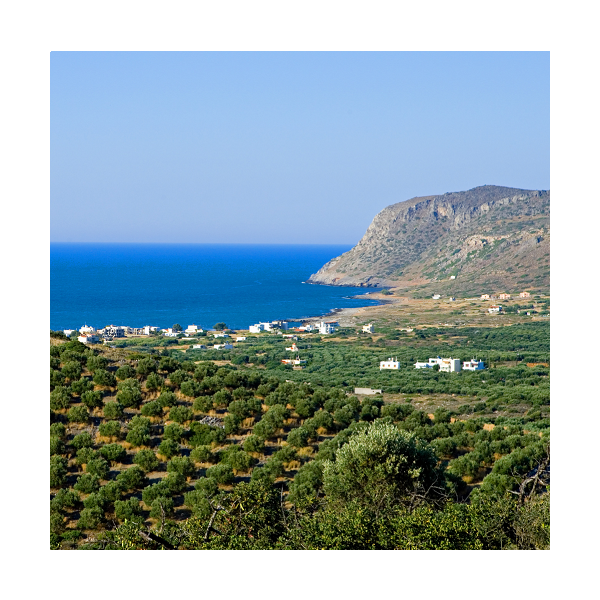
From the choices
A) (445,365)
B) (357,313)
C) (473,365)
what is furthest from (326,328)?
(473,365)

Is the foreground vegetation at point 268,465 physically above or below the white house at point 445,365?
above

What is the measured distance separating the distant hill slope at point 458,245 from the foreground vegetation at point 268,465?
46.5 m

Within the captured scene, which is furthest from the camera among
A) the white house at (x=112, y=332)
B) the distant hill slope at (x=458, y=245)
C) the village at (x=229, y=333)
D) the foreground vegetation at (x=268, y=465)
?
A: the distant hill slope at (x=458, y=245)

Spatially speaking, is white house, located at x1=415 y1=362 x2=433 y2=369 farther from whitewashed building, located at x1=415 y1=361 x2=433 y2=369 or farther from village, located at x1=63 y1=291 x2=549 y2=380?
village, located at x1=63 y1=291 x2=549 y2=380

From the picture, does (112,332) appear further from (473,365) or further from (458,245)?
(458,245)

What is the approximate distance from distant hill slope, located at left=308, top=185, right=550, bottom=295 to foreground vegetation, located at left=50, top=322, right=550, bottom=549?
46.5 metres

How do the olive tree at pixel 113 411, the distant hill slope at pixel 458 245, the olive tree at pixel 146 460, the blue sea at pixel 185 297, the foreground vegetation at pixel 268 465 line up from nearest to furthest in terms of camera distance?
the foreground vegetation at pixel 268 465 → the olive tree at pixel 146 460 → the olive tree at pixel 113 411 → the blue sea at pixel 185 297 → the distant hill slope at pixel 458 245

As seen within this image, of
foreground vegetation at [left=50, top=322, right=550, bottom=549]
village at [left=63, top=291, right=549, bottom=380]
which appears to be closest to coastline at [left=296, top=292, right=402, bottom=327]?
village at [left=63, top=291, right=549, bottom=380]

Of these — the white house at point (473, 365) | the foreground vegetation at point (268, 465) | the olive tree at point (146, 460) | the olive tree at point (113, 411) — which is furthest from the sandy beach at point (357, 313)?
the olive tree at point (146, 460)

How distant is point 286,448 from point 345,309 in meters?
53.9

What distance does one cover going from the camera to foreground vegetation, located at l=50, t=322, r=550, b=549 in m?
4.12

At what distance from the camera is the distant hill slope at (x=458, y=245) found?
62.1 m

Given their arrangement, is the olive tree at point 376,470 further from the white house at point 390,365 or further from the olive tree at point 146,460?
the white house at point 390,365

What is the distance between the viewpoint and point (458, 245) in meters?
76.4
